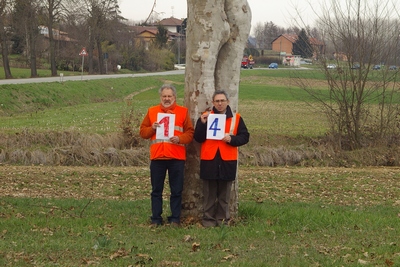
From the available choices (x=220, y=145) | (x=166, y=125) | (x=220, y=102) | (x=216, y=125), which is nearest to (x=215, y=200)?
(x=220, y=145)

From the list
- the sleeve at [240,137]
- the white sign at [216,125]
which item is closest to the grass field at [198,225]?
the sleeve at [240,137]

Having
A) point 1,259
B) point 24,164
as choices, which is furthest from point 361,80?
point 1,259

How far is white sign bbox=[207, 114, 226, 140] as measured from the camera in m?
8.60

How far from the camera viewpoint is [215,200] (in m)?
9.05

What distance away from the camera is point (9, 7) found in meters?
54.4

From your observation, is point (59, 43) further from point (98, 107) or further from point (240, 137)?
point (240, 137)

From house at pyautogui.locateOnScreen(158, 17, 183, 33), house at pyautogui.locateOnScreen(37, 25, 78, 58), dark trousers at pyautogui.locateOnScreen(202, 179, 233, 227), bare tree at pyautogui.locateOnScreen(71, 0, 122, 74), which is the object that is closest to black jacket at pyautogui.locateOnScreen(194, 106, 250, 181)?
dark trousers at pyautogui.locateOnScreen(202, 179, 233, 227)

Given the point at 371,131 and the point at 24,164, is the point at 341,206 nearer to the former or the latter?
the point at 24,164

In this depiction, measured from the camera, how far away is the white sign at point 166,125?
8727 mm

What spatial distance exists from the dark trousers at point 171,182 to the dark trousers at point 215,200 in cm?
37

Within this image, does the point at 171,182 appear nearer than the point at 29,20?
Yes

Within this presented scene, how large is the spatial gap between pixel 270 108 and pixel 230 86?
1183 inches

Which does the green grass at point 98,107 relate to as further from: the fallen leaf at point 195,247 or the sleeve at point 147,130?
the fallen leaf at point 195,247

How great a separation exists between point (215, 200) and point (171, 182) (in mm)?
678
